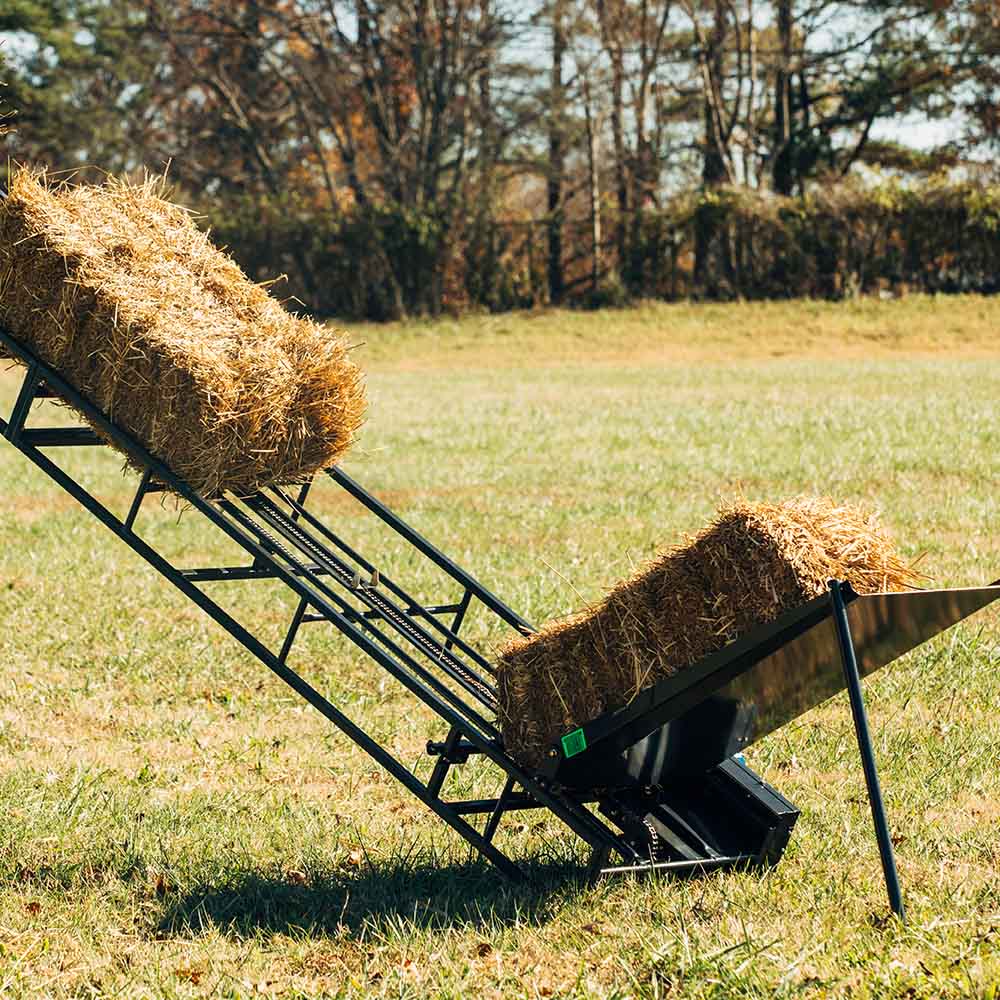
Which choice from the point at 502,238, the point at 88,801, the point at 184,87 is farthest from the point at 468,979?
the point at 184,87

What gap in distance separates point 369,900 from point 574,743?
0.88 meters

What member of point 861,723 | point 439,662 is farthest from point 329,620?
point 861,723

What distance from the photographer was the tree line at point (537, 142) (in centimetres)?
3400

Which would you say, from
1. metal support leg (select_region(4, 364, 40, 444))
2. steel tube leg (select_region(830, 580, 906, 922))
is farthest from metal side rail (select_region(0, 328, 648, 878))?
steel tube leg (select_region(830, 580, 906, 922))

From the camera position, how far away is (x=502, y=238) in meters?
36.9

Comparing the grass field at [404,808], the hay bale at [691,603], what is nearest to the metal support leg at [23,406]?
the grass field at [404,808]

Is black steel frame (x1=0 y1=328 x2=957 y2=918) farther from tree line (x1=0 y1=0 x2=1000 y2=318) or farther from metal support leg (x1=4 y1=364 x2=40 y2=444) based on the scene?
tree line (x1=0 y1=0 x2=1000 y2=318)

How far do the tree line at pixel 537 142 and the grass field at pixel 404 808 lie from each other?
69.4 ft

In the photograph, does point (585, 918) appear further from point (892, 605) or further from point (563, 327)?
point (563, 327)

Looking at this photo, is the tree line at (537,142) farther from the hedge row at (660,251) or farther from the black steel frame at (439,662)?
the black steel frame at (439,662)

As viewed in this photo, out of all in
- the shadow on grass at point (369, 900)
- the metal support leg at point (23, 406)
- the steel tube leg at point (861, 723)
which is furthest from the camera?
the metal support leg at point (23, 406)

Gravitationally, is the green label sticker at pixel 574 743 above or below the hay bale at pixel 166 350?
below

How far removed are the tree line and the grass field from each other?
69.4 ft

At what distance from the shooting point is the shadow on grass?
432 centimetres
